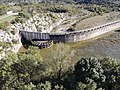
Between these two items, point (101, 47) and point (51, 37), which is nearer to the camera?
point (101, 47)

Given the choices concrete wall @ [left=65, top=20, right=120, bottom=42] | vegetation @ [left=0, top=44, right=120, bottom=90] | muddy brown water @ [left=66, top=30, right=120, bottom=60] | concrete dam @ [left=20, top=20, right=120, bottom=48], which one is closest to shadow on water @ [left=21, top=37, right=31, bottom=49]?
concrete dam @ [left=20, top=20, right=120, bottom=48]

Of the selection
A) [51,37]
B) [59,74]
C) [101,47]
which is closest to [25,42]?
[51,37]

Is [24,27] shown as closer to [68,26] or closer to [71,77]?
[68,26]

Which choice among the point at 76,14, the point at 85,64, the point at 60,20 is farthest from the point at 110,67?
the point at 76,14

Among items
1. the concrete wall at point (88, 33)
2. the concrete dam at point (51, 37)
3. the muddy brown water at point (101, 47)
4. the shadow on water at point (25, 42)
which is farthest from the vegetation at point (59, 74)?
the concrete wall at point (88, 33)

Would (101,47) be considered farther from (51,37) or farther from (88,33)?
(51,37)

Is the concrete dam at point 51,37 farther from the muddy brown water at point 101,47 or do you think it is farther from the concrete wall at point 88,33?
the muddy brown water at point 101,47

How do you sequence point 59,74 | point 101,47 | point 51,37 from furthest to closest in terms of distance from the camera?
1. point 51,37
2. point 101,47
3. point 59,74

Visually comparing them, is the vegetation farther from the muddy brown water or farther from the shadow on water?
the shadow on water
